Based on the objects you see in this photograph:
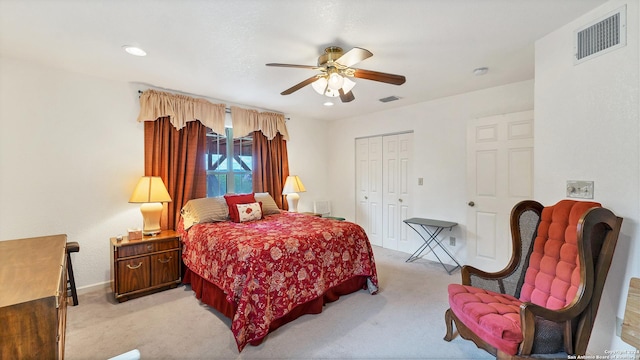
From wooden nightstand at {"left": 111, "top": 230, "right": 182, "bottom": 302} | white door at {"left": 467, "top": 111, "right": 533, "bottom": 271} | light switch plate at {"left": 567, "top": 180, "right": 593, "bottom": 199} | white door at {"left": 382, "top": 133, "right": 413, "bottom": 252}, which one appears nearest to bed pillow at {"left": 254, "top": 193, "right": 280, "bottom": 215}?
wooden nightstand at {"left": 111, "top": 230, "right": 182, "bottom": 302}

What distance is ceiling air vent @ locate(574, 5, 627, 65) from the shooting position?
1.60 meters

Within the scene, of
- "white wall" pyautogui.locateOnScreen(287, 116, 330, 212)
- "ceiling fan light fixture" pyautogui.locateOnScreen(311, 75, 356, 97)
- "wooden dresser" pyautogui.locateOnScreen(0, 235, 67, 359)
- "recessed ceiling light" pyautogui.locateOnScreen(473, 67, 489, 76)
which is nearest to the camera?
"wooden dresser" pyautogui.locateOnScreen(0, 235, 67, 359)

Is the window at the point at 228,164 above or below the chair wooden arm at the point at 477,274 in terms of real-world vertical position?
above

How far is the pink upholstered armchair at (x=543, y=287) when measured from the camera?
1.42 metres

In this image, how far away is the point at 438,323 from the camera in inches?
88.8

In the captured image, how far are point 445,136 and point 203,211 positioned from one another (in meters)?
3.35

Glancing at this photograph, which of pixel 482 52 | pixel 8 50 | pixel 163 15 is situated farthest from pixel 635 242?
pixel 8 50

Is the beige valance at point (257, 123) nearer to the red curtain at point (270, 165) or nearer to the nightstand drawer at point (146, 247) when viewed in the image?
the red curtain at point (270, 165)

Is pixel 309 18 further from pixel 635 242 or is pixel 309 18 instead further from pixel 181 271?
pixel 181 271

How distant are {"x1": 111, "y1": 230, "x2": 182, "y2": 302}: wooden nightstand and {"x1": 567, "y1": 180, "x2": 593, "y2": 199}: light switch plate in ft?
11.8

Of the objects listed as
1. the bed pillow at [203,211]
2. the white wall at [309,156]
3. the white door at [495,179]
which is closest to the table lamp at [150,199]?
the bed pillow at [203,211]

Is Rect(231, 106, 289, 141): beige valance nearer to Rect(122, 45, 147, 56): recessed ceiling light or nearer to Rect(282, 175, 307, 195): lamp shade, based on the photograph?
Rect(282, 175, 307, 195): lamp shade

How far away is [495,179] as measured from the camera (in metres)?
3.26

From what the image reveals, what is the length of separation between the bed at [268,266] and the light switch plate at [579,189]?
1.75 metres
